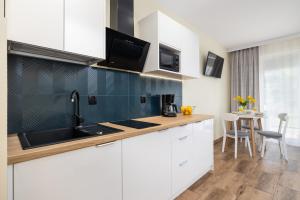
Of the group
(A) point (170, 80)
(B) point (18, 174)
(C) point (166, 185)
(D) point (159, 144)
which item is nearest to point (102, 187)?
(B) point (18, 174)

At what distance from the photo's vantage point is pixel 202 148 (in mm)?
2045

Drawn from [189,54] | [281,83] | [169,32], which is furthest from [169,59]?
[281,83]

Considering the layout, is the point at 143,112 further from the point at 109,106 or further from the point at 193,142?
the point at 193,142

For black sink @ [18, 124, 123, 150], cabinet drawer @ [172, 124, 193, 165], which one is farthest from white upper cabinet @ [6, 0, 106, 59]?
cabinet drawer @ [172, 124, 193, 165]

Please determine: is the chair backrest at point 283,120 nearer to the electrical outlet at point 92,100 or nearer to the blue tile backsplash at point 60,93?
the blue tile backsplash at point 60,93

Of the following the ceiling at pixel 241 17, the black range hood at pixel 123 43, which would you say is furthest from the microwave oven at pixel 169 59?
the ceiling at pixel 241 17

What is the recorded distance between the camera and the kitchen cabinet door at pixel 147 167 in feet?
3.78

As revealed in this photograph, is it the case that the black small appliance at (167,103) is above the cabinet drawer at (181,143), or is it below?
above

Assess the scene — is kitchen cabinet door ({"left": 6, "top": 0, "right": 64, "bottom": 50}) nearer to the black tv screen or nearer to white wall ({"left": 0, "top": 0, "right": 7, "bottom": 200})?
white wall ({"left": 0, "top": 0, "right": 7, "bottom": 200})

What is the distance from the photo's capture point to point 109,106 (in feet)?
5.49

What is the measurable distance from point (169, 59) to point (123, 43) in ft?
2.24

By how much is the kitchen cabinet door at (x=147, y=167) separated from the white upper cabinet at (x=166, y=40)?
0.90 m

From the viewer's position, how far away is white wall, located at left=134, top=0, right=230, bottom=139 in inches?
86.6

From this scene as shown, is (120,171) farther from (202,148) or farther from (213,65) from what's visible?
(213,65)
